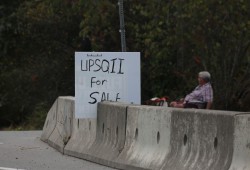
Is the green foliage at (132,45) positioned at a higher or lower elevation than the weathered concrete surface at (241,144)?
higher

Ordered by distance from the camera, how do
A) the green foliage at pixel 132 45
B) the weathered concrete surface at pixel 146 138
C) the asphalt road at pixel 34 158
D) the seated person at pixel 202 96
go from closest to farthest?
the weathered concrete surface at pixel 146 138 → the asphalt road at pixel 34 158 → the seated person at pixel 202 96 → the green foliage at pixel 132 45

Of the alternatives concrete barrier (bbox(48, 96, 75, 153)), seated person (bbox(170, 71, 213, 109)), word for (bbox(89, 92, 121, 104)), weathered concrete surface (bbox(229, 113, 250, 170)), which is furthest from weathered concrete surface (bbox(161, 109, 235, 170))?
concrete barrier (bbox(48, 96, 75, 153))

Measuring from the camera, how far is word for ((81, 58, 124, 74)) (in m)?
13.1

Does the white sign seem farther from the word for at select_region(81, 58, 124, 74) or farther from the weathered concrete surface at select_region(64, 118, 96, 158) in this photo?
the weathered concrete surface at select_region(64, 118, 96, 158)

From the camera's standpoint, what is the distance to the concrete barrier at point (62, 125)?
14545mm

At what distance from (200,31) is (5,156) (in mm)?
9130

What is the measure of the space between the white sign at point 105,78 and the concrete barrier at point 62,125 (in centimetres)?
148

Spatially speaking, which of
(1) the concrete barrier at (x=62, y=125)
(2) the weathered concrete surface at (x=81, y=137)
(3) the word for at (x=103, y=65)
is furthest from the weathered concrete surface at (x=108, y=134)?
(1) the concrete barrier at (x=62, y=125)

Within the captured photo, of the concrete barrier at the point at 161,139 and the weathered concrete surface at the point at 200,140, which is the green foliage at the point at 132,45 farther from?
the weathered concrete surface at the point at 200,140

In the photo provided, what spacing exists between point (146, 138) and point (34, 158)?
2.92 m

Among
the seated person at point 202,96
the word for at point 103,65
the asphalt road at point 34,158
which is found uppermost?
the word for at point 103,65

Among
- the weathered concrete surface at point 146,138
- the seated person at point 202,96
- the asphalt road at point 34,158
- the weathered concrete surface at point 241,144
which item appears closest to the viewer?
the weathered concrete surface at point 241,144

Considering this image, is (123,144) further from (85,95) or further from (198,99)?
(198,99)

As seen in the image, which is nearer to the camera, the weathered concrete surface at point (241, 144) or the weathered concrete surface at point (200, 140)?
the weathered concrete surface at point (241, 144)
